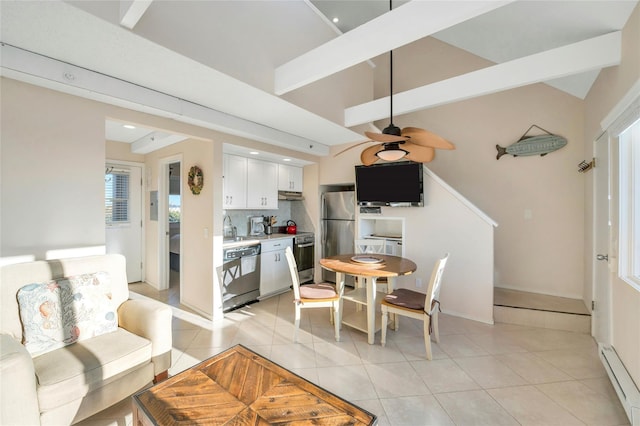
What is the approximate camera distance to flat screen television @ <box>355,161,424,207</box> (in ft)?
12.3

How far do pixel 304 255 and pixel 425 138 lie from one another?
3085 mm

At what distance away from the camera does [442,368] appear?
7.67ft

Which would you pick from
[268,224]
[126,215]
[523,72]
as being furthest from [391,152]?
[126,215]

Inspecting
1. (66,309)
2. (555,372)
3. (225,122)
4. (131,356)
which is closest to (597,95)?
(555,372)

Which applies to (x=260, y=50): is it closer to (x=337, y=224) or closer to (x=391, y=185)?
(x=391, y=185)

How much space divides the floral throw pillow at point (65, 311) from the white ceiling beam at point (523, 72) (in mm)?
3266

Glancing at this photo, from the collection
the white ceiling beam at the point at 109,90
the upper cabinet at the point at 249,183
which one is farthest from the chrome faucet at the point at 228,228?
the white ceiling beam at the point at 109,90

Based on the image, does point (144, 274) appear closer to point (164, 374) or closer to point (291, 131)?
point (164, 374)

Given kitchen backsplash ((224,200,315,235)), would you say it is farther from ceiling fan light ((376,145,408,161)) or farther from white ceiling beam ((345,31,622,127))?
ceiling fan light ((376,145,408,161))

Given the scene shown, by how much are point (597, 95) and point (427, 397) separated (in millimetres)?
3440

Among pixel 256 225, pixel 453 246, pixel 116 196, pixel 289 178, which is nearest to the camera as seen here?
pixel 453 246

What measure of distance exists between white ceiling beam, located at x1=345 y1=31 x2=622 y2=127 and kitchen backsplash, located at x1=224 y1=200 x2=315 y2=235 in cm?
253

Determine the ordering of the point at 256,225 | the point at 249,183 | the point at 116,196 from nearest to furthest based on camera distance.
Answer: the point at 249,183, the point at 116,196, the point at 256,225

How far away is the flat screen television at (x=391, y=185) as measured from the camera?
376 cm
